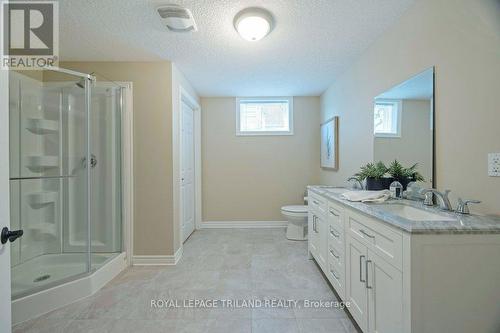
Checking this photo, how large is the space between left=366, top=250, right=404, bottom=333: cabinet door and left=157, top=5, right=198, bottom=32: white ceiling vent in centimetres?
206

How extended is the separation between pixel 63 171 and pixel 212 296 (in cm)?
206

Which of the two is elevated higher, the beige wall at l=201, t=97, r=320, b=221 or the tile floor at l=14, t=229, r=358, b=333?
Result: the beige wall at l=201, t=97, r=320, b=221

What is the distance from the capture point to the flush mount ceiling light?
5.92 ft

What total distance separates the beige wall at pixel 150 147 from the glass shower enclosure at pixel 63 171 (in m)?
0.20

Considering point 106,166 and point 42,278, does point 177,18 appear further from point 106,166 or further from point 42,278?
point 42,278

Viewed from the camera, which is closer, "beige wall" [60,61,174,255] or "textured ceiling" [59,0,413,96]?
"textured ceiling" [59,0,413,96]

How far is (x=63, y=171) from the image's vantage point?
259 cm

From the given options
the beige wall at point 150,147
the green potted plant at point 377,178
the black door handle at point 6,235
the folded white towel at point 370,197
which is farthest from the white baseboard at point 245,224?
the black door handle at point 6,235

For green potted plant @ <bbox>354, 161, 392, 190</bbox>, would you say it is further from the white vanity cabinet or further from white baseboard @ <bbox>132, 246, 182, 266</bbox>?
white baseboard @ <bbox>132, 246, 182, 266</bbox>

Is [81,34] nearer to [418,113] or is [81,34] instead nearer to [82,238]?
[82,238]

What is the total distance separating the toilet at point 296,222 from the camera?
3.31 m

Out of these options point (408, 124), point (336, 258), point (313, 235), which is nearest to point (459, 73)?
point (408, 124)

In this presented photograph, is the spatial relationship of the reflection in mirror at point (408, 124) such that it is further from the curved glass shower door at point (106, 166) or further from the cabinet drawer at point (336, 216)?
the curved glass shower door at point (106, 166)

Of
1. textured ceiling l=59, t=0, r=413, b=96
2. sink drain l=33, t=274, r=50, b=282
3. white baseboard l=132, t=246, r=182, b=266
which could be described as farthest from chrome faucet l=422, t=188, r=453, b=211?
sink drain l=33, t=274, r=50, b=282
